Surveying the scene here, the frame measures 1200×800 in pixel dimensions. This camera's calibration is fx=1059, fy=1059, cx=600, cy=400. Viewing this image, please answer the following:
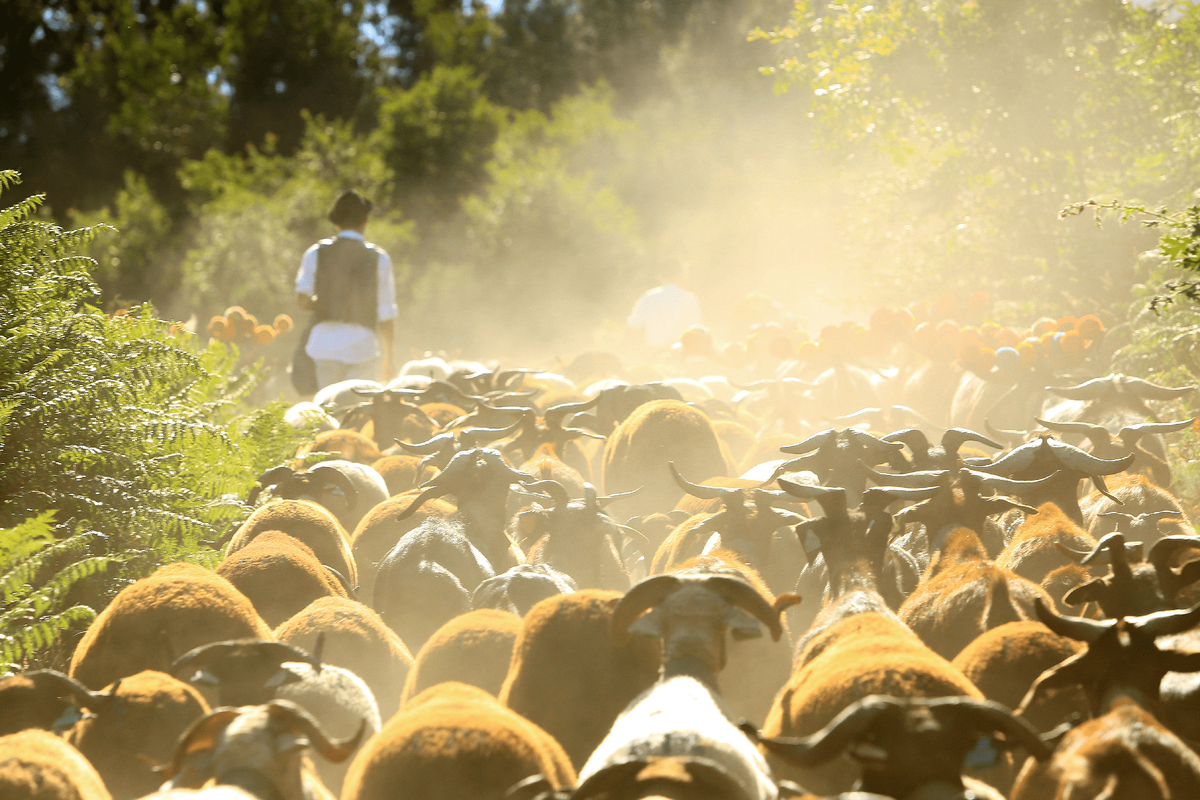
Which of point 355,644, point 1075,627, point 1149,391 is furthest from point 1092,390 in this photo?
point 355,644

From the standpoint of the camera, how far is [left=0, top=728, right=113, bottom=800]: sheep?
2.85m

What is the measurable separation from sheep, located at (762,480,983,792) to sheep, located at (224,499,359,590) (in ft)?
7.74

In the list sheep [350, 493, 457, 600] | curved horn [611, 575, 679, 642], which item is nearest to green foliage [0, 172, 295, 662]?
sheep [350, 493, 457, 600]

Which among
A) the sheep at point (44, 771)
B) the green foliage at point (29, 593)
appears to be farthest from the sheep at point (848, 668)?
the green foliage at point (29, 593)

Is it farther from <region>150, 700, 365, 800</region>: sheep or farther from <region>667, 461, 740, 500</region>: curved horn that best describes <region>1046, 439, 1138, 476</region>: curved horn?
<region>150, 700, 365, 800</region>: sheep

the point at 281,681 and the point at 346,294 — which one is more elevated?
the point at 346,294

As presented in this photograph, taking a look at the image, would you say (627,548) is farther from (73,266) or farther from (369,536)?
(73,266)

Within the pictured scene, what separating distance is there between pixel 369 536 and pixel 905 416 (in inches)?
184

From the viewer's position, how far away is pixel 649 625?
11.8 feet

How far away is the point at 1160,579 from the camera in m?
3.80

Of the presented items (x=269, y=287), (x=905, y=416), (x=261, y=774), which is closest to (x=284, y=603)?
(x=261, y=774)

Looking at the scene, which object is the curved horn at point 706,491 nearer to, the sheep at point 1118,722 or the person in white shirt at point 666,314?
the sheep at point 1118,722

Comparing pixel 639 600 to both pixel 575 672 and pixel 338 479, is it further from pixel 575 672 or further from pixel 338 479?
pixel 338 479

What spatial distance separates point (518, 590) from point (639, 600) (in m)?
1.14
